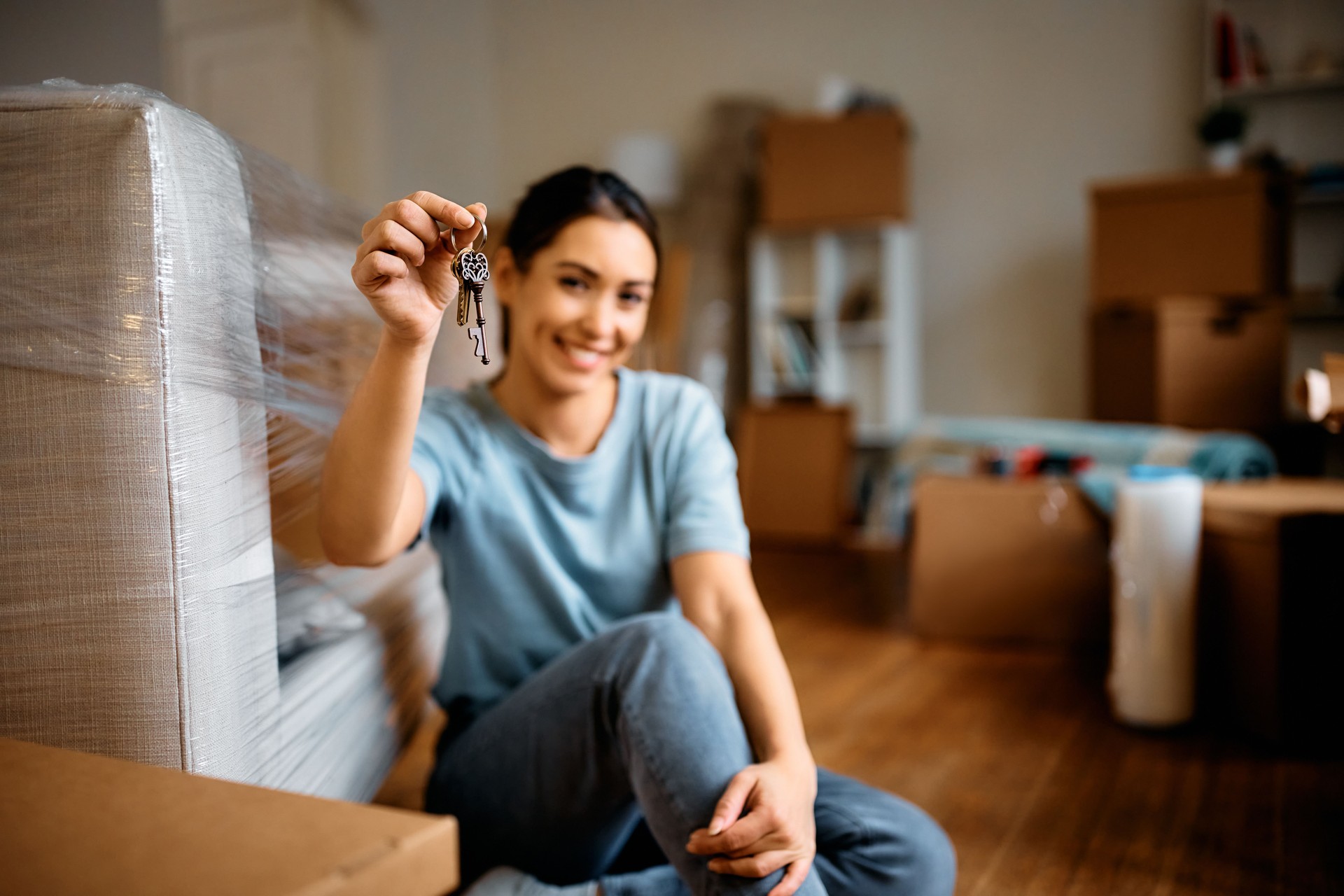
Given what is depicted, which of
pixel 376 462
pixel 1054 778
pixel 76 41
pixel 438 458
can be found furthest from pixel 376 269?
pixel 76 41

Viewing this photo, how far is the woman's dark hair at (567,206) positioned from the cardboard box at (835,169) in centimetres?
261

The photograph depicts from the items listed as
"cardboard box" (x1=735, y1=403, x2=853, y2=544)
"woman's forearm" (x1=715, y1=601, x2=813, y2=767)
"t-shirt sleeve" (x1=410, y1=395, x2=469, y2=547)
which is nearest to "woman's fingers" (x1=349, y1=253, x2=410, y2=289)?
"t-shirt sleeve" (x1=410, y1=395, x2=469, y2=547)

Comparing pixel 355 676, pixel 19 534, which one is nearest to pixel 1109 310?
pixel 355 676

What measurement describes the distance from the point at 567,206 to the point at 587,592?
1.31 feet

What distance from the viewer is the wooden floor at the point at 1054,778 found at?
46.3 inches

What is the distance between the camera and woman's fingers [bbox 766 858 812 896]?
0.72 m

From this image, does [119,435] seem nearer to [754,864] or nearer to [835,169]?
[754,864]

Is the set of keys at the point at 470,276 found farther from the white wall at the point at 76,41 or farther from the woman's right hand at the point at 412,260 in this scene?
the white wall at the point at 76,41

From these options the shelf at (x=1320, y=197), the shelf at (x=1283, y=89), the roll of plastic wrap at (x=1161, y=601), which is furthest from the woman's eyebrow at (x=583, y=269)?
the shelf at (x=1283, y=89)

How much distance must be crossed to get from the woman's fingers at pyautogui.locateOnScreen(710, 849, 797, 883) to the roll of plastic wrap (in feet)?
3.82

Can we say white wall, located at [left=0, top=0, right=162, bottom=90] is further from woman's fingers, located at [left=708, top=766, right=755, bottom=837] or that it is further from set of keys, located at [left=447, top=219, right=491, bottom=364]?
woman's fingers, located at [left=708, top=766, right=755, bottom=837]

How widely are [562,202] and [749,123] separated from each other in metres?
3.11

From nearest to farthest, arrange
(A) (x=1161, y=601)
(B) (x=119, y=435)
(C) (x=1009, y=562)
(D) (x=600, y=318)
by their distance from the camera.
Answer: (B) (x=119, y=435)
(D) (x=600, y=318)
(A) (x=1161, y=601)
(C) (x=1009, y=562)

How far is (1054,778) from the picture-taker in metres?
1.47
